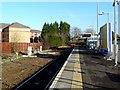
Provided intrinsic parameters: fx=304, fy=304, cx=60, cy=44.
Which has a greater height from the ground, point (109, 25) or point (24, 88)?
point (109, 25)

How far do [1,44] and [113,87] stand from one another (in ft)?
140

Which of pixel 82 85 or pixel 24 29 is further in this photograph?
pixel 24 29

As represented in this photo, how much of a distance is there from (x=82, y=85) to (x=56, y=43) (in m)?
75.8

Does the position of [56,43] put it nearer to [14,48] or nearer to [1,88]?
[14,48]

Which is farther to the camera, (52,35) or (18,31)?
(18,31)

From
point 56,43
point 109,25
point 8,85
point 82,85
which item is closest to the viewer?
point 82,85

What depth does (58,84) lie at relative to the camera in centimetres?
1345

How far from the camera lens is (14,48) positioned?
48750 millimetres

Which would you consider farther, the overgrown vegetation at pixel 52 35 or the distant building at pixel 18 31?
the distant building at pixel 18 31

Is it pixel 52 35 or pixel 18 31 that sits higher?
pixel 18 31

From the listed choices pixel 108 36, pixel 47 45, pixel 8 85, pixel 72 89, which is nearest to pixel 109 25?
pixel 108 36

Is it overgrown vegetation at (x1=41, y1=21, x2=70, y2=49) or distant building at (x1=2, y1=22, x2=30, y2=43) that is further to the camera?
distant building at (x1=2, y1=22, x2=30, y2=43)

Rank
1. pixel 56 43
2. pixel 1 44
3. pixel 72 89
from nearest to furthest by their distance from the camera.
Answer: pixel 72 89, pixel 1 44, pixel 56 43

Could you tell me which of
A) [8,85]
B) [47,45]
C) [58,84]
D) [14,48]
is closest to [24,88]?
[8,85]
